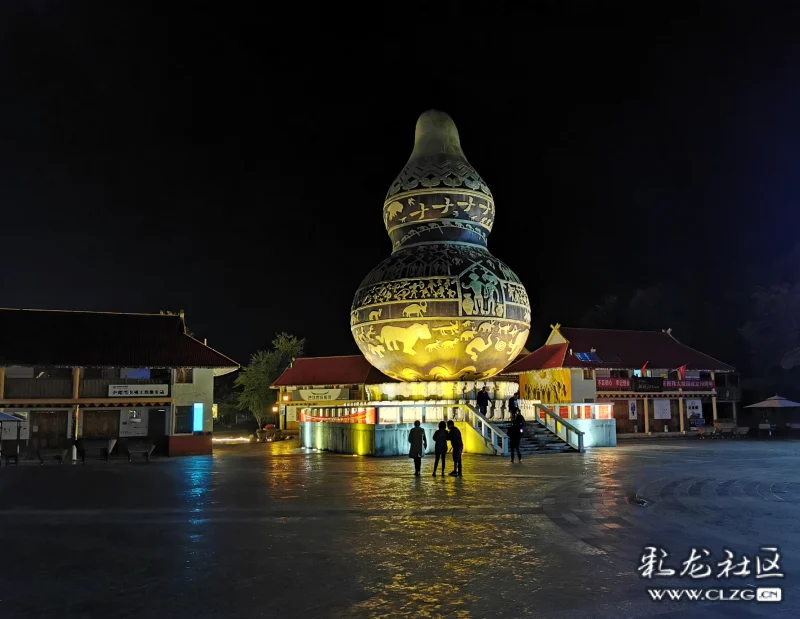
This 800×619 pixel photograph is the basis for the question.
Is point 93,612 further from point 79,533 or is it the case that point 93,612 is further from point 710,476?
point 710,476

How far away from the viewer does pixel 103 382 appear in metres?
29.8

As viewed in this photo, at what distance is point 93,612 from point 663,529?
706cm

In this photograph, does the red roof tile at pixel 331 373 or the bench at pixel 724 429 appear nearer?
the bench at pixel 724 429

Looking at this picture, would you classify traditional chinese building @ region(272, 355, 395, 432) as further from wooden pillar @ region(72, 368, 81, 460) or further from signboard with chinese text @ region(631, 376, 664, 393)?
wooden pillar @ region(72, 368, 81, 460)

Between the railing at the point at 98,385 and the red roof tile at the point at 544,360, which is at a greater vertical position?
the red roof tile at the point at 544,360

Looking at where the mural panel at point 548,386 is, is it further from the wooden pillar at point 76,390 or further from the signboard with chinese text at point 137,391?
the wooden pillar at point 76,390

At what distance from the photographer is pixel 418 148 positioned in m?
28.2

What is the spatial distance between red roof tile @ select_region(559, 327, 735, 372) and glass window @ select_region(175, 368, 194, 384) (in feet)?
73.5

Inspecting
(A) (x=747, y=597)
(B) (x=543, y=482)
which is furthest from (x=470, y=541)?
(B) (x=543, y=482)

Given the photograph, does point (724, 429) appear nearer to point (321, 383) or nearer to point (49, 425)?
point (321, 383)

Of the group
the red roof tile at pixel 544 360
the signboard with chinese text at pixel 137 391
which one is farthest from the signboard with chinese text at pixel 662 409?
the signboard with chinese text at pixel 137 391

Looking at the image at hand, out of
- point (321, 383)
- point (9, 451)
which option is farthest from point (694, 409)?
point (9, 451)

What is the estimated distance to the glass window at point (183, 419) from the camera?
2980 centimetres

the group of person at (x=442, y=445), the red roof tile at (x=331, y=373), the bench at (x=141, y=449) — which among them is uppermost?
the red roof tile at (x=331, y=373)
